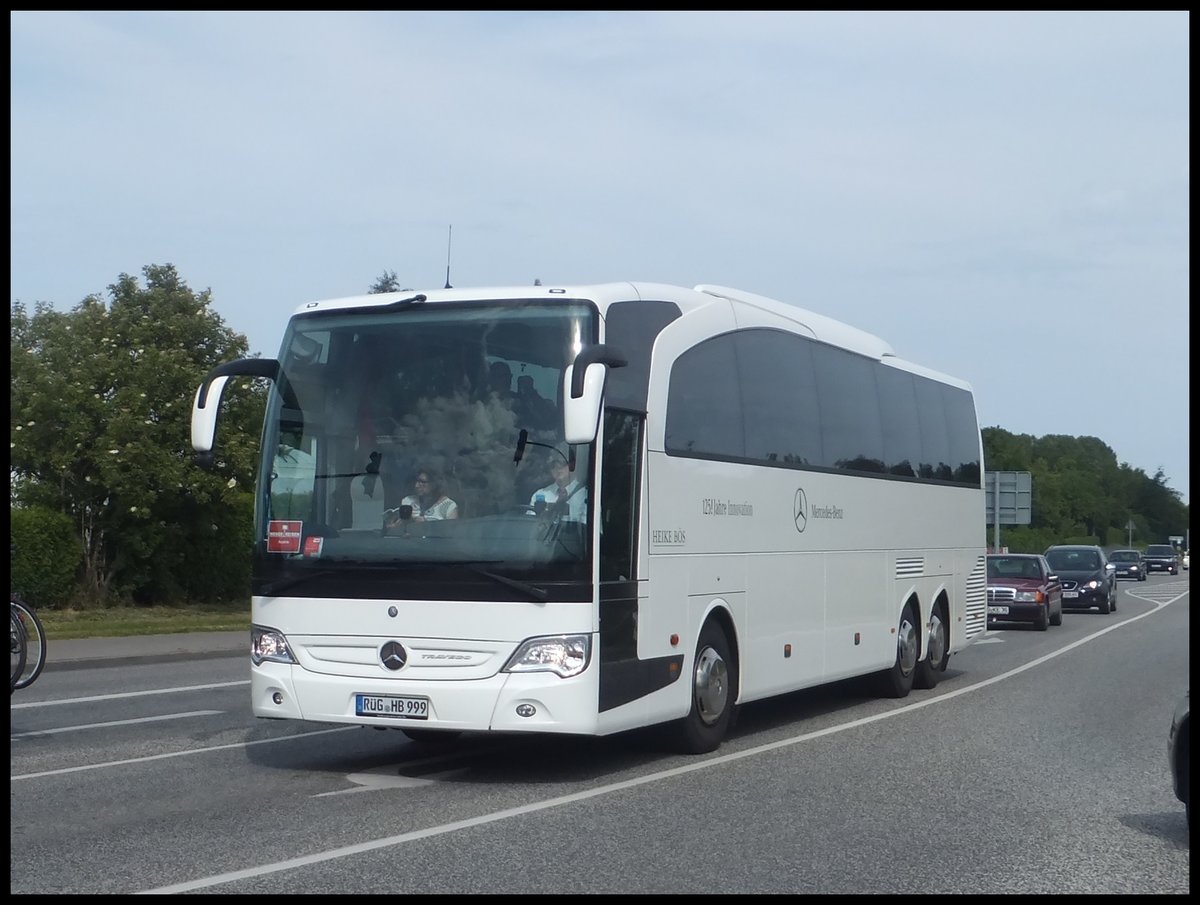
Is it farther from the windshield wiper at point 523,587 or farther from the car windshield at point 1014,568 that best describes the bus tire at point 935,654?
the car windshield at point 1014,568

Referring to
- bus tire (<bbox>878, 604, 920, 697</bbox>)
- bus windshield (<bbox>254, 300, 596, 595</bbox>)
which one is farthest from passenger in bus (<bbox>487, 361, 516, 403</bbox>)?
bus tire (<bbox>878, 604, 920, 697</bbox>)

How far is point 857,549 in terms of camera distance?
14.9 metres

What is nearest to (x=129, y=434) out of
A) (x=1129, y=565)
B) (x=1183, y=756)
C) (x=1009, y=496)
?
(x=1183, y=756)

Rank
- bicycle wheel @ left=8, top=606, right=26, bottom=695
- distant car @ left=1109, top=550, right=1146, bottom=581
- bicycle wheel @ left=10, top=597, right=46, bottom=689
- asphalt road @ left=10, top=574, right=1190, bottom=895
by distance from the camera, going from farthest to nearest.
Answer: distant car @ left=1109, top=550, right=1146, bottom=581, bicycle wheel @ left=10, top=597, right=46, bottom=689, bicycle wheel @ left=8, top=606, right=26, bottom=695, asphalt road @ left=10, top=574, right=1190, bottom=895

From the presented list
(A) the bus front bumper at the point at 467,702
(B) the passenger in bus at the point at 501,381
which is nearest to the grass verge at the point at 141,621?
(A) the bus front bumper at the point at 467,702

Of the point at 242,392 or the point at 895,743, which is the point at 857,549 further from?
the point at 242,392

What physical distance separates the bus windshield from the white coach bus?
13 mm

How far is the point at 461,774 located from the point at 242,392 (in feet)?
73.3

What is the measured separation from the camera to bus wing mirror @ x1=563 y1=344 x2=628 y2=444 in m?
8.88

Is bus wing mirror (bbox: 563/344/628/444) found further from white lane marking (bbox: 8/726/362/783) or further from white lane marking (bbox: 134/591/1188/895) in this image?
white lane marking (bbox: 8/726/362/783)

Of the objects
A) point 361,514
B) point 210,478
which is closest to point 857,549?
point 361,514

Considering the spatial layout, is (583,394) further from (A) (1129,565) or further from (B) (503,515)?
(A) (1129,565)

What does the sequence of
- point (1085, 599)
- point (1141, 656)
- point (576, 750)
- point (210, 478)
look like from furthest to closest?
point (1085, 599)
point (210, 478)
point (1141, 656)
point (576, 750)

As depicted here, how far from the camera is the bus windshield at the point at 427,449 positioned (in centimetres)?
974
